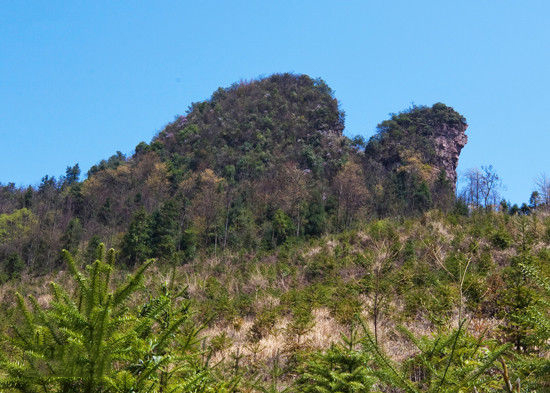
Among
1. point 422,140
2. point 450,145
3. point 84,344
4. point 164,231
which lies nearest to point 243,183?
point 164,231

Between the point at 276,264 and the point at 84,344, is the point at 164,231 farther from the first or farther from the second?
the point at 84,344

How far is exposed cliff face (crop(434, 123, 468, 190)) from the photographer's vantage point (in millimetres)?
50000

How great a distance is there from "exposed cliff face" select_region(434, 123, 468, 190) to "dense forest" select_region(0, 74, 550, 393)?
0.78ft

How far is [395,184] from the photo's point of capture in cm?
3675

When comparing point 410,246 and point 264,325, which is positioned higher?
point 410,246

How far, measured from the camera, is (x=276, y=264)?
1592 cm

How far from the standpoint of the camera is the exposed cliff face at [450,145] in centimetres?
5000

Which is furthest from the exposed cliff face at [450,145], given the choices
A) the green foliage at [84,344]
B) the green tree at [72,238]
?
the green foliage at [84,344]

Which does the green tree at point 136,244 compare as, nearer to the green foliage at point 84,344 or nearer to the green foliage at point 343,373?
the green foliage at point 343,373

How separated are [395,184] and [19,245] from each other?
29756 mm

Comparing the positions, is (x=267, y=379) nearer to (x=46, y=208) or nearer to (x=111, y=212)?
(x=111, y=212)

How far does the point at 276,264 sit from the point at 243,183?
1094 inches

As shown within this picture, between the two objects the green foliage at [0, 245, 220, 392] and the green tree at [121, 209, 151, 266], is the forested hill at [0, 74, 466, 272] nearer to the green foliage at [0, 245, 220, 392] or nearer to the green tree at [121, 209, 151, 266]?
the green tree at [121, 209, 151, 266]

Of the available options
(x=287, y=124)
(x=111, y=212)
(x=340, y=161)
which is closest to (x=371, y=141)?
(x=340, y=161)
